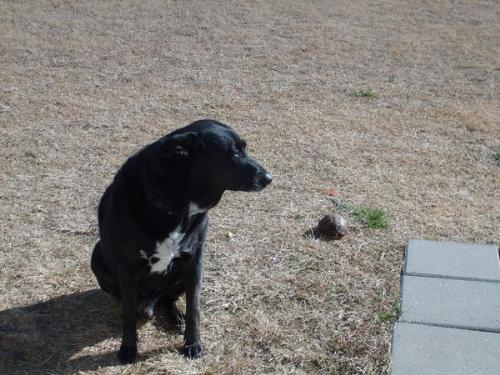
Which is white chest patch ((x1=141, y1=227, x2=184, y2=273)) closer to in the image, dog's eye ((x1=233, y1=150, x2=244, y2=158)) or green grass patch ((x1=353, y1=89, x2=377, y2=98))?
dog's eye ((x1=233, y1=150, x2=244, y2=158))

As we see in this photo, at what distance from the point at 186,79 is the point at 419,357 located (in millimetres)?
5945

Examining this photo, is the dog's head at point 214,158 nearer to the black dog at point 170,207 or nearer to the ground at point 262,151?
the black dog at point 170,207

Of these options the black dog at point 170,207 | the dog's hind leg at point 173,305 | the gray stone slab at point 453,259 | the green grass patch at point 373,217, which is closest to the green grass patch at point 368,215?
the green grass patch at point 373,217

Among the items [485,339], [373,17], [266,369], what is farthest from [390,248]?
[373,17]

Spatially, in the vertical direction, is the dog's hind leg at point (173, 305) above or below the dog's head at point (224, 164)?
below

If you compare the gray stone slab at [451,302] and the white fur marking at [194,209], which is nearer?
the white fur marking at [194,209]

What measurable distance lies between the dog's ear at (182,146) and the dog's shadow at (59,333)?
107cm

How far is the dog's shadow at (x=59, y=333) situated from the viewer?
321 cm

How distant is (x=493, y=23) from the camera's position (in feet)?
38.2

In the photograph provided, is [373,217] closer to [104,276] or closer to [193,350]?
[193,350]

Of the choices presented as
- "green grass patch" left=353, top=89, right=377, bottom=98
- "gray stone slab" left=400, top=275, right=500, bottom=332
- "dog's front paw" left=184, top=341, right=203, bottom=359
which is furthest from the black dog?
"green grass patch" left=353, top=89, right=377, bottom=98

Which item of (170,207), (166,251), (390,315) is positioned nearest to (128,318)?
(166,251)

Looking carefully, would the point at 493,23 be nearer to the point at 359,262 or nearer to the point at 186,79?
the point at 186,79

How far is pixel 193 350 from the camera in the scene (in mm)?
3262
